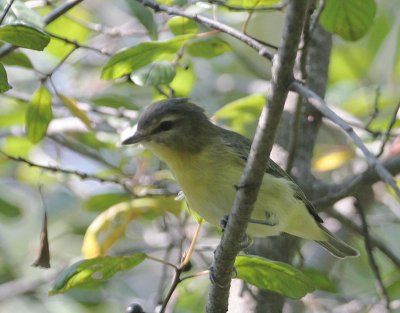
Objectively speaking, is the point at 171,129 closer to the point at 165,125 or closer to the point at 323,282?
the point at 165,125

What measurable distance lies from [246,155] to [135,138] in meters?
0.50

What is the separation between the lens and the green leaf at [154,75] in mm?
3262

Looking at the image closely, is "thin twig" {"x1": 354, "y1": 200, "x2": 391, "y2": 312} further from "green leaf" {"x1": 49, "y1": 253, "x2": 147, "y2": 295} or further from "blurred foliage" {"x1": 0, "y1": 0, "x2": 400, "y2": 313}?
"green leaf" {"x1": 49, "y1": 253, "x2": 147, "y2": 295}

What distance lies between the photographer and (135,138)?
3.37 meters

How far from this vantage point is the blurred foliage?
3238 mm

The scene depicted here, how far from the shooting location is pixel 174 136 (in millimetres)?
3506

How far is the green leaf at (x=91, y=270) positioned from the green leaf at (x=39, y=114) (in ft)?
2.62

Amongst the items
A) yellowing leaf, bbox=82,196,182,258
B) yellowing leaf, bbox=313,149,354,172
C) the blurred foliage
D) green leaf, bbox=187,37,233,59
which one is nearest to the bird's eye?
the blurred foliage

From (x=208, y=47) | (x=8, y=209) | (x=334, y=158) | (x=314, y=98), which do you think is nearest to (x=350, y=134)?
(x=314, y=98)

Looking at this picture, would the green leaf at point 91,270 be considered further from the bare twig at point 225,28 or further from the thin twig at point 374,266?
the thin twig at point 374,266

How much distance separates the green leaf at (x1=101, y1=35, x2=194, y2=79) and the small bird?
220 mm

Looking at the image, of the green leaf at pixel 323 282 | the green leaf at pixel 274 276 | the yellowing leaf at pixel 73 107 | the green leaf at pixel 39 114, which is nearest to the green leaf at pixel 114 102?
the yellowing leaf at pixel 73 107

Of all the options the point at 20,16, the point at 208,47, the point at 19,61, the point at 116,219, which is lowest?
the point at 116,219

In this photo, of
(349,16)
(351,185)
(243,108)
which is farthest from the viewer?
(243,108)
